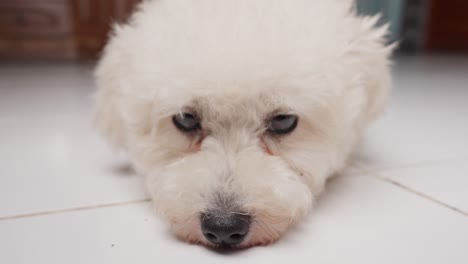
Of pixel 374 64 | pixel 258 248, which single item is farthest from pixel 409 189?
pixel 258 248

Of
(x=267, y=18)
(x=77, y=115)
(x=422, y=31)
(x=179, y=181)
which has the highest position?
(x=267, y=18)

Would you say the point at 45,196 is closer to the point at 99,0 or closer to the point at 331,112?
the point at 331,112

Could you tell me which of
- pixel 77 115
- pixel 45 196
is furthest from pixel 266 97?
pixel 77 115

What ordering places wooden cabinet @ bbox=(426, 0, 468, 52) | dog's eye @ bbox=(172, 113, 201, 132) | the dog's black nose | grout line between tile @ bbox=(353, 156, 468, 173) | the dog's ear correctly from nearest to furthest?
the dog's black nose < dog's eye @ bbox=(172, 113, 201, 132) < the dog's ear < grout line between tile @ bbox=(353, 156, 468, 173) < wooden cabinet @ bbox=(426, 0, 468, 52)

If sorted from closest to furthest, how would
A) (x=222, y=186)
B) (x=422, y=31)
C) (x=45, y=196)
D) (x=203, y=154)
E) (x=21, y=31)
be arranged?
(x=222, y=186) < (x=203, y=154) < (x=45, y=196) < (x=21, y=31) < (x=422, y=31)

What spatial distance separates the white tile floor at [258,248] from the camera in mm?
910

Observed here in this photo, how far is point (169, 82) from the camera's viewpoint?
1018 mm

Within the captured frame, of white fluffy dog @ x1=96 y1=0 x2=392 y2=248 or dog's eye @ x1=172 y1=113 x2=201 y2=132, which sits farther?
dog's eye @ x1=172 y1=113 x2=201 y2=132

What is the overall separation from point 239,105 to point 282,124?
0.13 m

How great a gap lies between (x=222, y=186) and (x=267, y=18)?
1.25 feet

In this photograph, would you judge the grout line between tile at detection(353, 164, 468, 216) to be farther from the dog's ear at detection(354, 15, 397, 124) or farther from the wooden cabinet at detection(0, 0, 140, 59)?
the wooden cabinet at detection(0, 0, 140, 59)

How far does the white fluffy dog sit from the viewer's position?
0.93 m

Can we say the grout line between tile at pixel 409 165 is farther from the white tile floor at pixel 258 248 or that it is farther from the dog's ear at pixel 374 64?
the dog's ear at pixel 374 64

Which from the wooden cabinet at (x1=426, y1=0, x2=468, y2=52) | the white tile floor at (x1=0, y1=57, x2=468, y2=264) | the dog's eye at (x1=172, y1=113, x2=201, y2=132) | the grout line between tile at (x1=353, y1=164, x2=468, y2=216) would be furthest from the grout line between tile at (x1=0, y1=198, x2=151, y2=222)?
the wooden cabinet at (x1=426, y1=0, x2=468, y2=52)
